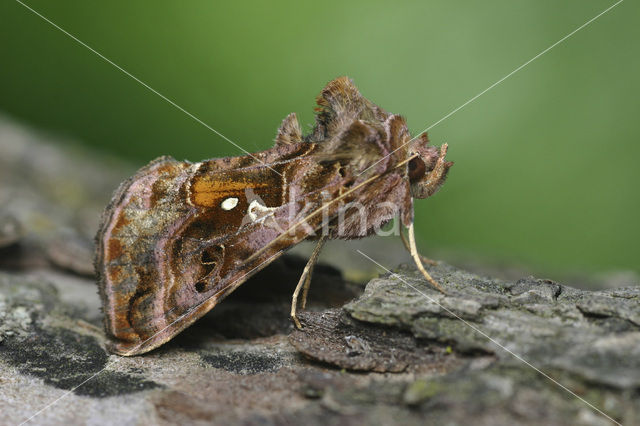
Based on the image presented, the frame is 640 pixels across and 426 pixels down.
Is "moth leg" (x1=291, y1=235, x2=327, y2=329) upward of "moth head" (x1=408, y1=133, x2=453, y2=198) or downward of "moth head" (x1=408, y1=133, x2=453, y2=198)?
downward

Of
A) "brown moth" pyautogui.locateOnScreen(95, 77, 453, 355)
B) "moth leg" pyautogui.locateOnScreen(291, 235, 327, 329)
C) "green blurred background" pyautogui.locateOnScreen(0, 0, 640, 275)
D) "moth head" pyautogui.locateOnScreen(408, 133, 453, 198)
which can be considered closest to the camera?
"brown moth" pyautogui.locateOnScreen(95, 77, 453, 355)

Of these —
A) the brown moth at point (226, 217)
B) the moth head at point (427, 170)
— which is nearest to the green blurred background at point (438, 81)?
the moth head at point (427, 170)

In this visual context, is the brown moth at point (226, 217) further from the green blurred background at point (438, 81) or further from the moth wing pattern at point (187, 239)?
the green blurred background at point (438, 81)

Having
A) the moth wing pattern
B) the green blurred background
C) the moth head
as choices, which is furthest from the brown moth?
the green blurred background

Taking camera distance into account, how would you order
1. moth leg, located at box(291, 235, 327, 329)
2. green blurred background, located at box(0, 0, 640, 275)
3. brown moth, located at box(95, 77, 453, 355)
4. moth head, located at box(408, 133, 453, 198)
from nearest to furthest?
1. brown moth, located at box(95, 77, 453, 355)
2. moth leg, located at box(291, 235, 327, 329)
3. moth head, located at box(408, 133, 453, 198)
4. green blurred background, located at box(0, 0, 640, 275)

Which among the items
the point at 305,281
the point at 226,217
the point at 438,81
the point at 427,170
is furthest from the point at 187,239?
the point at 438,81

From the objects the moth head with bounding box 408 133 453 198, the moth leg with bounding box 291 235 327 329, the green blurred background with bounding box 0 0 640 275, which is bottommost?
the moth leg with bounding box 291 235 327 329

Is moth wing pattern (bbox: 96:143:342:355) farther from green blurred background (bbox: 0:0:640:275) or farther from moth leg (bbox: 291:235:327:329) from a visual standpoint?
green blurred background (bbox: 0:0:640:275)
